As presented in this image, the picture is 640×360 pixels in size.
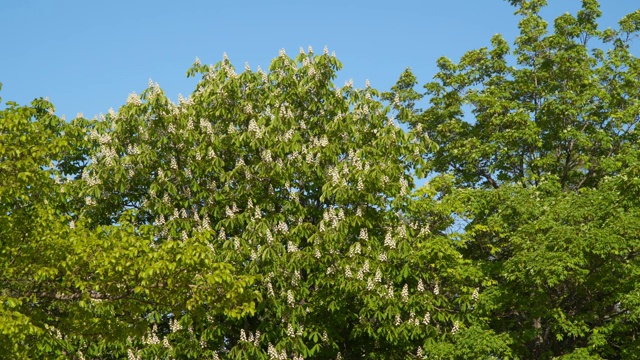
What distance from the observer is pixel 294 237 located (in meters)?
20.1

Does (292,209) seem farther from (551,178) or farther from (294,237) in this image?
(551,178)

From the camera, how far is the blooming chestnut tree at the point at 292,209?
19.7m

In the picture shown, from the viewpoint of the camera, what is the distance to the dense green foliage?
54.5 ft

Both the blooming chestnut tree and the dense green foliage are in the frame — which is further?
the blooming chestnut tree

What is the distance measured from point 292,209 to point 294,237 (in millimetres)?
1243

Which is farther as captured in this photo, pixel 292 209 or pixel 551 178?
pixel 551 178

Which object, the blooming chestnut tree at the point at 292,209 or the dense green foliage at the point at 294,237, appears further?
the blooming chestnut tree at the point at 292,209

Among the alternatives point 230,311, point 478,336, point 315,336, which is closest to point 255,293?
point 230,311

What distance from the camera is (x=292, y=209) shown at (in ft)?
69.2

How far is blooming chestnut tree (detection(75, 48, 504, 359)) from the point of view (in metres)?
19.7

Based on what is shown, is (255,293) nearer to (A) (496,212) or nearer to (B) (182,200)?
(B) (182,200)

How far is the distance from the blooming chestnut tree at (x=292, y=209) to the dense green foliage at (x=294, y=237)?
0.07m

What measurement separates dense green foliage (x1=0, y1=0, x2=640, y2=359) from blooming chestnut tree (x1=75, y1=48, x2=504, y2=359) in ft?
0.22

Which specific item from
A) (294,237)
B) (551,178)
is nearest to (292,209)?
(294,237)
